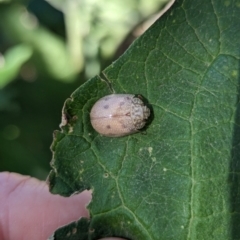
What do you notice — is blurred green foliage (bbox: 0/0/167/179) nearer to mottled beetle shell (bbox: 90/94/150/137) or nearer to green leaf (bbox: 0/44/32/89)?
green leaf (bbox: 0/44/32/89)

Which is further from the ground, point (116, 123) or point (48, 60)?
point (116, 123)

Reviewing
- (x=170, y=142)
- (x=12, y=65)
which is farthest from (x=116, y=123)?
(x=12, y=65)

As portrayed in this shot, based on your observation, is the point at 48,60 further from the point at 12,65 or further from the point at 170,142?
the point at 170,142

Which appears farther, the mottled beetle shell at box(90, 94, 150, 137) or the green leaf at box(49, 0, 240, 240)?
the mottled beetle shell at box(90, 94, 150, 137)

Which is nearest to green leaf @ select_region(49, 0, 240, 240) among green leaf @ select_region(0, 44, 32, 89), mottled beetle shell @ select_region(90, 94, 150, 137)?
mottled beetle shell @ select_region(90, 94, 150, 137)

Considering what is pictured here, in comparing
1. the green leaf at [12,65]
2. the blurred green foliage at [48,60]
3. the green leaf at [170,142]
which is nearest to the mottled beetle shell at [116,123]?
the green leaf at [170,142]

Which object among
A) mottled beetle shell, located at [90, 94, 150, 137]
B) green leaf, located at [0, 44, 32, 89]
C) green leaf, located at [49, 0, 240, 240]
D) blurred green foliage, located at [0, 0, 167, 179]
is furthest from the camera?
blurred green foliage, located at [0, 0, 167, 179]
